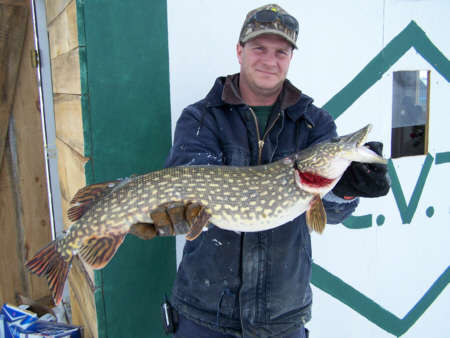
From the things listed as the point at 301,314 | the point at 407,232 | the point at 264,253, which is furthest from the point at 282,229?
the point at 407,232

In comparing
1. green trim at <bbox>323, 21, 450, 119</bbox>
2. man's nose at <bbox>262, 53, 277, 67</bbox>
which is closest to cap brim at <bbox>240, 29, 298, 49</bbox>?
man's nose at <bbox>262, 53, 277, 67</bbox>

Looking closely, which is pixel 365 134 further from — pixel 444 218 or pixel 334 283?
pixel 444 218

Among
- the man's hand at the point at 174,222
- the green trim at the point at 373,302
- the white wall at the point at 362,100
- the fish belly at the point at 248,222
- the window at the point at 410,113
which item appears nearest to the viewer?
the man's hand at the point at 174,222

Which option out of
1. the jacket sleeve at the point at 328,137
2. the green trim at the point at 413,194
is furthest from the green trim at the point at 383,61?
the jacket sleeve at the point at 328,137

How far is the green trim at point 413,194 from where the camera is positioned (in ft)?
9.89

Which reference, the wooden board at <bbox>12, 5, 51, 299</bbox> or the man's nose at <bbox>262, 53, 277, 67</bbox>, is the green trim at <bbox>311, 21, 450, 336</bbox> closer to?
the man's nose at <bbox>262, 53, 277, 67</bbox>

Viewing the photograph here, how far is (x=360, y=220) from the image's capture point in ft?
9.49

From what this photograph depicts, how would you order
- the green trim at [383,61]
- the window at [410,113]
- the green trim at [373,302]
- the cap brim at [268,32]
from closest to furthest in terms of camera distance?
the cap brim at [268,32]
the green trim at [383,61]
the green trim at [373,302]
the window at [410,113]

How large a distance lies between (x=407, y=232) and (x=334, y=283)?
0.90m

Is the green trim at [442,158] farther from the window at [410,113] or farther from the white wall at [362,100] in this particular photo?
the window at [410,113]

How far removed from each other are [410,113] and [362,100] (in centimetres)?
62

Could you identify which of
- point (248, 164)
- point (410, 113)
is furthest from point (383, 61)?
point (248, 164)

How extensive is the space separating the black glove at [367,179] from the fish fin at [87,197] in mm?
1097

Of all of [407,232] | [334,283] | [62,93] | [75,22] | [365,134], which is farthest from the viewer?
[407,232]
